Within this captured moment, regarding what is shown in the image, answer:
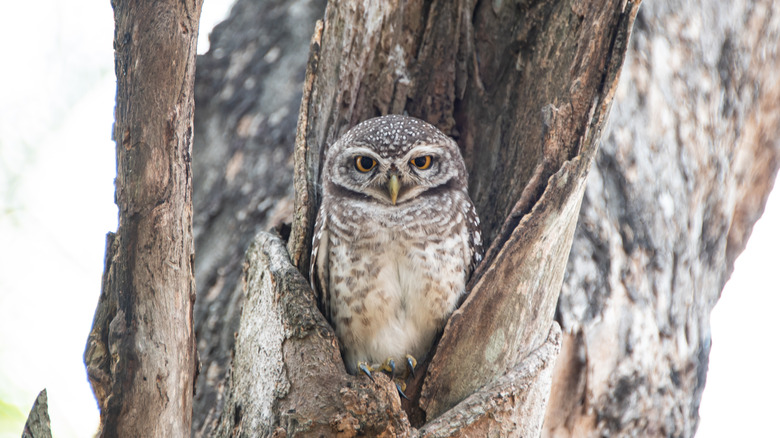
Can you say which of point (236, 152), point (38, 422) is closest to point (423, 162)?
point (236, 152)

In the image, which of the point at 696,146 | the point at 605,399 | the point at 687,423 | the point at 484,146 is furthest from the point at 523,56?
the point at 687,423

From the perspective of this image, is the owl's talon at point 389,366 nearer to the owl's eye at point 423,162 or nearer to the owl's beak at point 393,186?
the owl's beak at point 393,186

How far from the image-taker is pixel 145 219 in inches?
70.6

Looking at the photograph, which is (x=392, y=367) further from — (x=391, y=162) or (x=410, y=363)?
(x=391, y=162)

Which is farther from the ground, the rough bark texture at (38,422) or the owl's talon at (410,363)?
the owl's talon at (410,363)

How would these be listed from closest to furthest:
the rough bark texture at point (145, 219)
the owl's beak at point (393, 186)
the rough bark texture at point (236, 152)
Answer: the rough bark texture at point (145, 219) → the owl's beak at point (393, 186) → the rough bark texture at point (236, 152)

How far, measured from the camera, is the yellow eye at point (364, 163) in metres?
2.73

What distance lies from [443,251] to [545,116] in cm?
65

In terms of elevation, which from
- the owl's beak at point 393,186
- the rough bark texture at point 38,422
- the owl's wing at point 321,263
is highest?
the owl's beak at point 393,186

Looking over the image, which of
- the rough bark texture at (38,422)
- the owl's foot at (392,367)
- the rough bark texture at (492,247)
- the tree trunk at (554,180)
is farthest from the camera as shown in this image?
the owl's foot at (392,367)

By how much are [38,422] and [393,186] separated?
1.50m

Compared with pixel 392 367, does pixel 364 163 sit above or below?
above

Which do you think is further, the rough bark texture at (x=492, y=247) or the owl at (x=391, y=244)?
the owl at (x=391, y=244)

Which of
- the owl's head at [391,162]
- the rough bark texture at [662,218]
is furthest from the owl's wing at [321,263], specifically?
the rough bark texture at [662,218]
